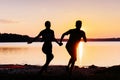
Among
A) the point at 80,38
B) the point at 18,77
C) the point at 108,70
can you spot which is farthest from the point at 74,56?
the point at 108,70

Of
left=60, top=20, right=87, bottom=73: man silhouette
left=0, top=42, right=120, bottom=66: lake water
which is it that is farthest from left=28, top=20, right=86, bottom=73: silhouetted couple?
left=0, top=42, right=120, bottom=66: lake water

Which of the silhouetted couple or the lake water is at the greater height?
the silhouetted couple

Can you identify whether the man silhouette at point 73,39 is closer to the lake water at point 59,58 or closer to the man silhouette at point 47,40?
the man silhouette at point 47,40

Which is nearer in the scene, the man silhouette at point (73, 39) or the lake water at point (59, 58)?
the man silhouette at point (73, 39)

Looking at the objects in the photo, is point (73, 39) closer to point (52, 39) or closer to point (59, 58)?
point (52, 39)

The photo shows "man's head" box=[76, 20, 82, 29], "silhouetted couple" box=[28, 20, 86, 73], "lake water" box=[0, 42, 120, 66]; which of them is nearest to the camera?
"man's head" box=[76, 20, 82, 29]

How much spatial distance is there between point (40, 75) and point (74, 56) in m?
1.68

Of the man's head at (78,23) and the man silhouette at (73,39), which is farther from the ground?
the man's head at (78,23)

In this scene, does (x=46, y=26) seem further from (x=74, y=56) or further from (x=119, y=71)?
(x=119, y=71)

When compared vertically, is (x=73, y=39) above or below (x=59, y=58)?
above

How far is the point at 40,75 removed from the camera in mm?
17422

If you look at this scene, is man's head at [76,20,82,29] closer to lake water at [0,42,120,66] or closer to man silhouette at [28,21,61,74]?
man silhouette at [28,21,61,74]

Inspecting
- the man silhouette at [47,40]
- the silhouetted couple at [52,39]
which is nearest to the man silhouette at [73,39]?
the silhouetted couple at [52,39]

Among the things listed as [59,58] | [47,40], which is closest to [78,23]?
[47,40]
